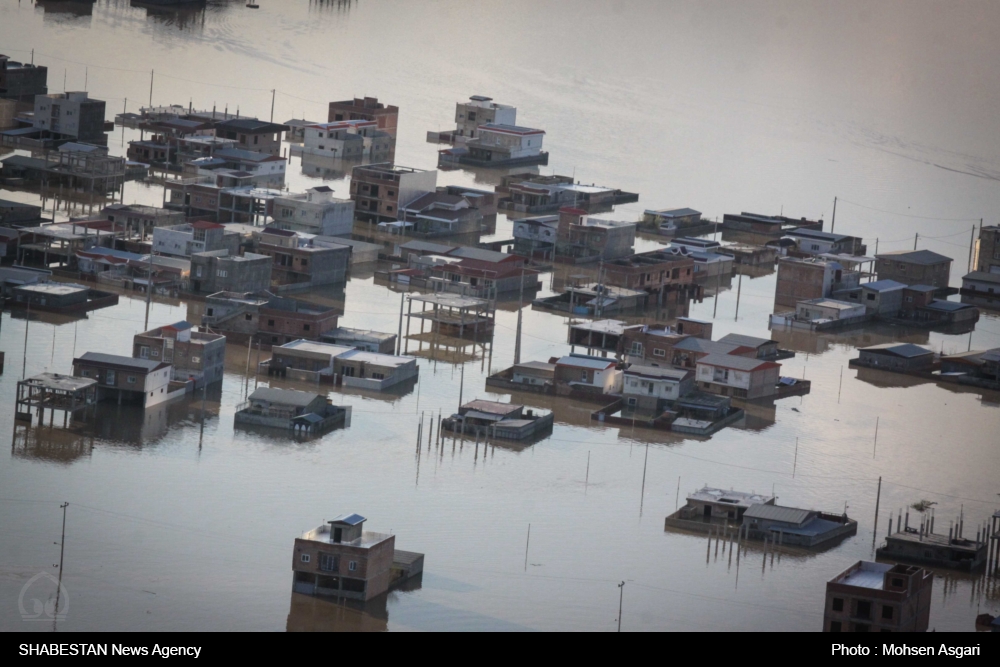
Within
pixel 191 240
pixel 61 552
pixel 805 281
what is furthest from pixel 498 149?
pixel 61 552

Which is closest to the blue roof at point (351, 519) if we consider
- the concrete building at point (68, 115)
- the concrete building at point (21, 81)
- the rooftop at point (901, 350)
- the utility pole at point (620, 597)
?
the utility pole at point (620, 597)

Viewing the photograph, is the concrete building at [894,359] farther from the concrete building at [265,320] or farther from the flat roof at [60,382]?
the flat roof at [60,382]

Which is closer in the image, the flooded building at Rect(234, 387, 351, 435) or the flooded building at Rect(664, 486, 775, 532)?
the flooded building at Rect(664, 486, 775, 532)

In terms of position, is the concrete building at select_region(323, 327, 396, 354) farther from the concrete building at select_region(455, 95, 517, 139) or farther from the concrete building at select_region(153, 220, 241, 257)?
the concrete building at select_region(455, 95, 517, 139)

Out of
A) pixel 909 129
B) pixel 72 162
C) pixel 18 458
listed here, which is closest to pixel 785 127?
pixel 909 129

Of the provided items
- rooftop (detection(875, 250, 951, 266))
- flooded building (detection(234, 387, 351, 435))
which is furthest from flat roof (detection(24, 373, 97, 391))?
rooftop (detection(875, 250, 951, 266))

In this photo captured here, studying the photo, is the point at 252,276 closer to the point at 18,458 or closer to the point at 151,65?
the point at 18,458
